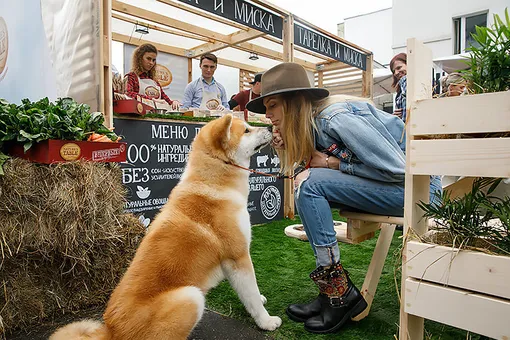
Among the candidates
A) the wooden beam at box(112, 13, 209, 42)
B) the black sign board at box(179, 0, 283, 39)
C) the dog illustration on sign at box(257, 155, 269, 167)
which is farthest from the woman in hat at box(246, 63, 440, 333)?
the wooden beam at box(112, 13, 209, 42)

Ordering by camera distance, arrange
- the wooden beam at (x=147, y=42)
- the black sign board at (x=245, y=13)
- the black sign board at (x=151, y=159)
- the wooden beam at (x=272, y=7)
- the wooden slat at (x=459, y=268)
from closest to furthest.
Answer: the wooden slat at (x=459, y=268)
the black sign board at (x=151, y=159)
the black sign board at (x=245, y=13)
the wooden beam at (x=272, y=7)
the wooden beam at (x=147, y=42)

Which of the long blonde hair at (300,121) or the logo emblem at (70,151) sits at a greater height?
the long blonde hair at (300,121)

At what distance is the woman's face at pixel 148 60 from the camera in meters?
4.13

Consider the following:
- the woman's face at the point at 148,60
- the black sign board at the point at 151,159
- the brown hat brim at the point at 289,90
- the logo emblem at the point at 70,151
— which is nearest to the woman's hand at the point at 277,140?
the brown hat brim at the point at 289,90

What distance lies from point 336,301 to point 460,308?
822 millimetres

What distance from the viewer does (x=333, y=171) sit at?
1.87 meters

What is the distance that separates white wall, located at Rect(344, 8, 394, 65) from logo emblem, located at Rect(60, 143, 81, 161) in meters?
19.5

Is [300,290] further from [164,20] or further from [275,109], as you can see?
[164,20]

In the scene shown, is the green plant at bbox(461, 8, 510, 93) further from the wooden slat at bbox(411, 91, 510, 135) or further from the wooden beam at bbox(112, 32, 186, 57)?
the wooden beam at bbox(112, 32, 186, 57)

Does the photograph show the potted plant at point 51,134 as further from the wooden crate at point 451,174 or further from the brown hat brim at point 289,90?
the wooden crate at point 451,174

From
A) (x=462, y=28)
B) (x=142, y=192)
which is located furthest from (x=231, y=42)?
(x=462, y=28)

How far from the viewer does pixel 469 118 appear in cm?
105

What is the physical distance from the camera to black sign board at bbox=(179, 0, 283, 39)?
3655 millimetres

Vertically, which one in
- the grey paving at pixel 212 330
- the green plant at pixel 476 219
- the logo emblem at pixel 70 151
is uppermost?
the logo emblem at pixel 70 151
